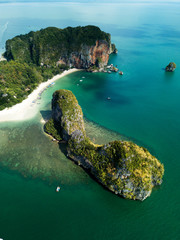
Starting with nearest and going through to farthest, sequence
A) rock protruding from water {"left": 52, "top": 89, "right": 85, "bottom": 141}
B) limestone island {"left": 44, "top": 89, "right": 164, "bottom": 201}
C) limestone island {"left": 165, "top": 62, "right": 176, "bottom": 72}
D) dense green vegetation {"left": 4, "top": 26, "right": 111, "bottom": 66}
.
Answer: limestone island {"left": 44, "top": 89, "right": 164, "bottom": 201} < rock protruding from water {"left": 52, "top": 89, "right": 85, "bottom": 141} < dense green vegetation {"left": 4, "top": 26, "right": 111, "bottom": 66} < limestone island {"left": 165, "top": 62, "right": 176, "bottom": 72}

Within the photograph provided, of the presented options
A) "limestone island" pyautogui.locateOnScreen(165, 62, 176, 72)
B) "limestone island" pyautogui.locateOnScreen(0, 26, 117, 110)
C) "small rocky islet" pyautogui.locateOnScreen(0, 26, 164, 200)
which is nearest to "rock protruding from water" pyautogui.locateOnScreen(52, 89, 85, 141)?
"small rocky islet" pyautogui.locateOnScreen(0, 26, 164, 200)

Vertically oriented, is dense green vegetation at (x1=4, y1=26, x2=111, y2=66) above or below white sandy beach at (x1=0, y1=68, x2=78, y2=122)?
above

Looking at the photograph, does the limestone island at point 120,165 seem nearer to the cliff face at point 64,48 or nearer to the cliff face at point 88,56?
the cliff face at point 88,56

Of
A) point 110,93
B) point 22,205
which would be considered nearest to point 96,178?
point 22,205

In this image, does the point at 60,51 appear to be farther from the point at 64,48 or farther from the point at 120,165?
the point at 120,165

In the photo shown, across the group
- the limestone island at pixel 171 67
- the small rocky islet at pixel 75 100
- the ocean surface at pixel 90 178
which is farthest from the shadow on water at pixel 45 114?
the limestone island at pixel 171 67

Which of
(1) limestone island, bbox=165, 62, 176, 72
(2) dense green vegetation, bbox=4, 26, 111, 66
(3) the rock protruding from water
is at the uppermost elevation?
(2) dense green vegetation, bbox=4, 26, 111, 66

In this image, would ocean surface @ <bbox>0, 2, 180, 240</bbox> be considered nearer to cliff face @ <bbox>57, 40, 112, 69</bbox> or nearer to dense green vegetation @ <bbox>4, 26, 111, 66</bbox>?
cliff face @ <bbox>57, 40, 112, 69</bbox>

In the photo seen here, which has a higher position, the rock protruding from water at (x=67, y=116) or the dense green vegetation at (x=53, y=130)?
the rock protruding from water at (x=67, y=116)
